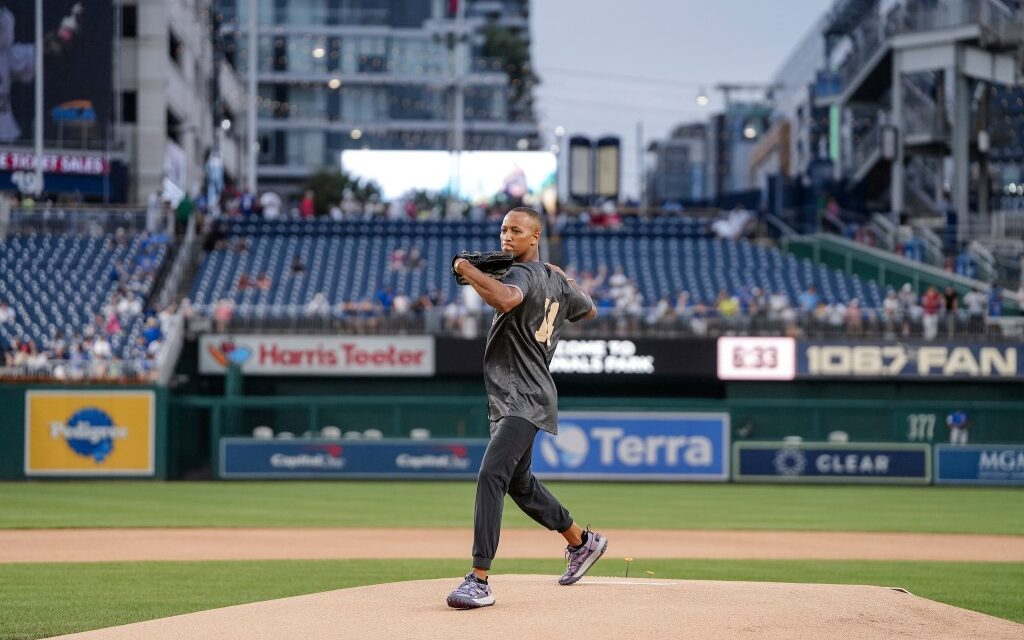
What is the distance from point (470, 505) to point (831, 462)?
9.83m

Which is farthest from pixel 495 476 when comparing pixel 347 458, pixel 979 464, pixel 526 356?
pixel 979 464

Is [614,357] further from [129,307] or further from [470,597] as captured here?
[470,597]

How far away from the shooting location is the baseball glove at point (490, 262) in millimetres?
7762

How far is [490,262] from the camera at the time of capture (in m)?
7.90

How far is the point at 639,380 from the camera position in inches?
1411

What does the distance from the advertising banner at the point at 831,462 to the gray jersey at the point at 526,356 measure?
2244 centimetres

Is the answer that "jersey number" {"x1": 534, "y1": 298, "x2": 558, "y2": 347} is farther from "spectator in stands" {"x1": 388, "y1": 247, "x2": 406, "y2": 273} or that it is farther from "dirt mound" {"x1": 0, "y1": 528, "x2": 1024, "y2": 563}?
"spectator in stands" {"x1": 388, "y1": 247, "x2": 406, "y2": 273}

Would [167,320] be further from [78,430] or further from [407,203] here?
[407,203]

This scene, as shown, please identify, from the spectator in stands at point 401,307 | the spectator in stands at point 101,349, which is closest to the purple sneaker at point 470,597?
the spectator in stands at point 101,349

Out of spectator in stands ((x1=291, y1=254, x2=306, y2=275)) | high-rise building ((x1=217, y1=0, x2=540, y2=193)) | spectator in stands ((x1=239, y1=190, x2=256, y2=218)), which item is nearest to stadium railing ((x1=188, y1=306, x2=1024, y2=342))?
spectator in stands ((x1=291, y1=254, x2=306, y2=275))

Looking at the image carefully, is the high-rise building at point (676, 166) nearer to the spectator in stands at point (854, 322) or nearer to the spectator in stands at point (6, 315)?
the spectator in stands at point (854, 322)

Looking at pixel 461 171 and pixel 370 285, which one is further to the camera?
pixel 461 171

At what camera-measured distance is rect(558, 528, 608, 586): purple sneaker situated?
8656 millimetres

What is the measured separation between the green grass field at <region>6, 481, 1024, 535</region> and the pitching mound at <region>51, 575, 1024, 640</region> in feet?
38.2
